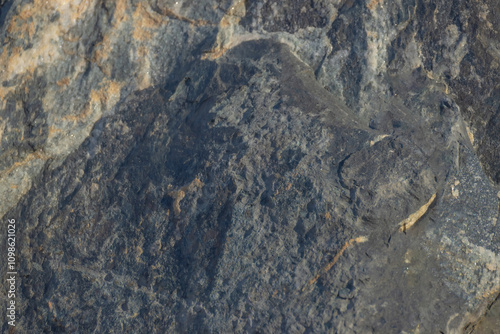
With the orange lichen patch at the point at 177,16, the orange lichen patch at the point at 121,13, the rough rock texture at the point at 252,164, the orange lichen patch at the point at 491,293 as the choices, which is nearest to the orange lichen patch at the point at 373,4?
the rough rock texture at the point at 252,164

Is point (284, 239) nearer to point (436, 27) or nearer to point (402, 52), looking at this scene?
point (402, 52)

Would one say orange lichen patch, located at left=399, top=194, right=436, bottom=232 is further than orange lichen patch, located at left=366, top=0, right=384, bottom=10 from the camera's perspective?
No

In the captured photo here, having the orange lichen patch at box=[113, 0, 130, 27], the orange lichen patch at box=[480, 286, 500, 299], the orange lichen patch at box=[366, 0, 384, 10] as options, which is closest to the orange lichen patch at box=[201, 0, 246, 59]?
the orange lichen patch at box=[113, 0, 130, 27]

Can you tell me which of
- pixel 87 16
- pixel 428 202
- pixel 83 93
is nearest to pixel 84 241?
pixel 83 93

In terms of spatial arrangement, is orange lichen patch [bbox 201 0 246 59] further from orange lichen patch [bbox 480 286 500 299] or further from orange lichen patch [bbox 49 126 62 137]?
orange lichen patch [bbox 480 286 500 299]

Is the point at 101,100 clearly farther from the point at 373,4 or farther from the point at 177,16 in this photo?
the point at 373,4

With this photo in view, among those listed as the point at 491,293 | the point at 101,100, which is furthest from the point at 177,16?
the point at 491,293

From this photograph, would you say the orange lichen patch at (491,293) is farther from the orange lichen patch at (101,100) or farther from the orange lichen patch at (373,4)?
the orange lichen patch at (101,100)
